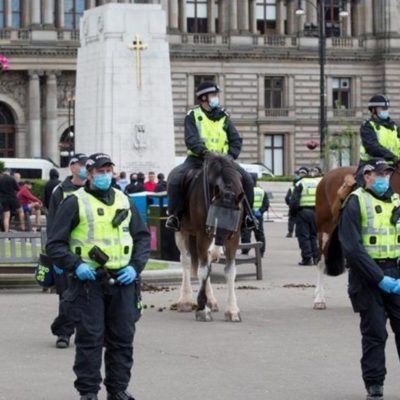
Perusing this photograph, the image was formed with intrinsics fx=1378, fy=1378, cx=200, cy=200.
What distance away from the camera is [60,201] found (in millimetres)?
14273

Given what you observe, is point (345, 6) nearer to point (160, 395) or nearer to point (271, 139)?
point (271, 139)

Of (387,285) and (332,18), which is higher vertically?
(332,18)

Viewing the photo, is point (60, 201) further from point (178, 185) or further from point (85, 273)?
point (178, 185)

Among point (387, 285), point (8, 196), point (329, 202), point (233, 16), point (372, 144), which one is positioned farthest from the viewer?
point (233, 16)

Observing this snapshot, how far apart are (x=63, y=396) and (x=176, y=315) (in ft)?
21.0

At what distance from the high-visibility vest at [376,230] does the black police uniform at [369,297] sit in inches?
2.7

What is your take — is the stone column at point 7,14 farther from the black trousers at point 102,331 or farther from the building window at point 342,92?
→ the black trousers at point 102,331

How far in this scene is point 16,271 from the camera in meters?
22.2

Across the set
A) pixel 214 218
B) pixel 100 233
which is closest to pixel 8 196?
pixel 214 218

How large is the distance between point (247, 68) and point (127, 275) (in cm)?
7769

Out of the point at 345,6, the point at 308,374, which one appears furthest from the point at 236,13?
the point at 308,374

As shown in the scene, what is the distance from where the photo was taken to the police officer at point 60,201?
46.5ft

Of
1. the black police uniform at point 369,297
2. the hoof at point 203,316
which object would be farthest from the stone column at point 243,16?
the black police uniform at point 369,297

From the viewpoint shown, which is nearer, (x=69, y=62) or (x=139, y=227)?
(x=139, y=227)
